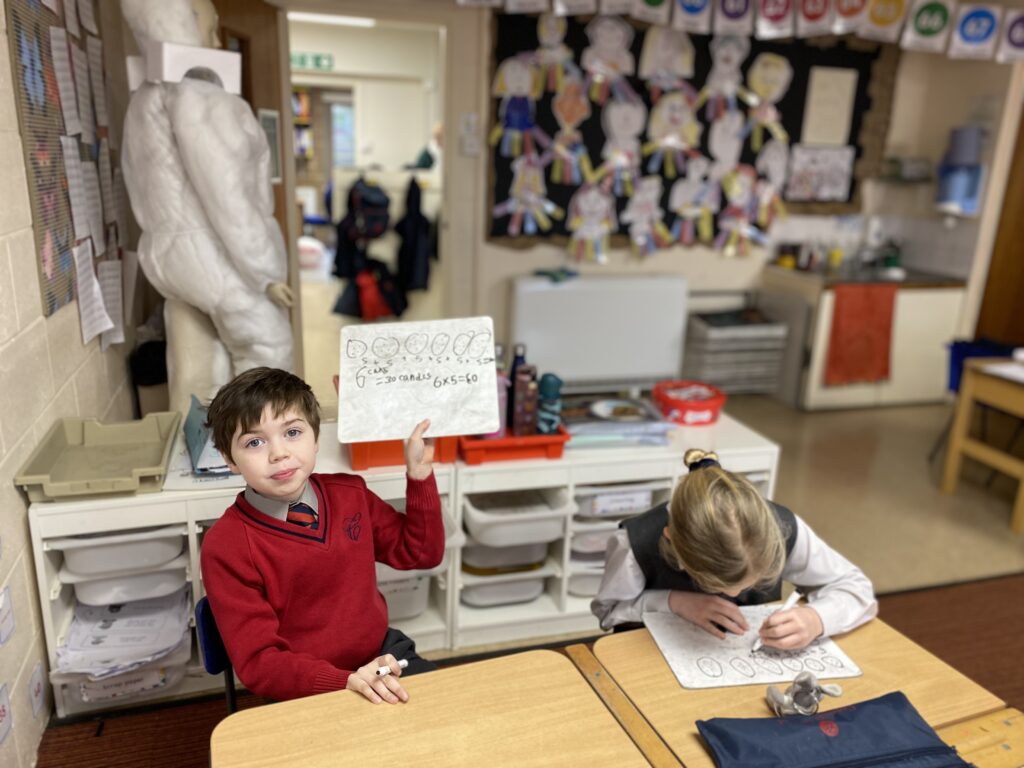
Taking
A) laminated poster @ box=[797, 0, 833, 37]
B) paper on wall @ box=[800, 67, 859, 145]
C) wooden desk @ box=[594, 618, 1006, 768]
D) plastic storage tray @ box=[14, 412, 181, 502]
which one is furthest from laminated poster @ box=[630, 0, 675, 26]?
wooden desk @ box=[594, 618, 1006, 768]

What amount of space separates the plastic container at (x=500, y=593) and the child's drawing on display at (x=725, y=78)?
2.98 m

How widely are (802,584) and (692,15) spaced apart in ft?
10.2

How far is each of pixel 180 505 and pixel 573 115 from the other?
2.98m

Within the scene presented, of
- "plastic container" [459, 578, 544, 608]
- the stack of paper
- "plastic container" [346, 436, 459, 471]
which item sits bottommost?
"plastic container" [459, 578, 544, 608]

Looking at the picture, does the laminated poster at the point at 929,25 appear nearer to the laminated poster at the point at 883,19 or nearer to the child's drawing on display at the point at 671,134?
the laminated poster at the point at 883,19

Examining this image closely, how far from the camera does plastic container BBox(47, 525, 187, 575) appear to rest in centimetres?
174

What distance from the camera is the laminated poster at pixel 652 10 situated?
3652mm

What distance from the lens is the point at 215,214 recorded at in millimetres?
1946

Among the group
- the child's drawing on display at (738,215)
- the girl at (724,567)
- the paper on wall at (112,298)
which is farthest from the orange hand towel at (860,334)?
the paper on wall at (112,298)

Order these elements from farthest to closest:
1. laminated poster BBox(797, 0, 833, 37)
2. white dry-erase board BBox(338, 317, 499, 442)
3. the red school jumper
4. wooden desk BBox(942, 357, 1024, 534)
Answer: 1. laminated poster BBox(797, 0, 833, 37)
2. wooden desk BBox(942, 357, 1024, 534)
3. white dry-erase board BBox(338, 317, 499, 442)
4. the red school jumper

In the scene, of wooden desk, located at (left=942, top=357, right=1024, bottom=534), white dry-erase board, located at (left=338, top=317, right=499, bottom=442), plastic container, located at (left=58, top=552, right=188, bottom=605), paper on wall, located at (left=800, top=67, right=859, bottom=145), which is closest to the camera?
white dry-erase board, located at (left=338, top=317, right=499, bottom=442)

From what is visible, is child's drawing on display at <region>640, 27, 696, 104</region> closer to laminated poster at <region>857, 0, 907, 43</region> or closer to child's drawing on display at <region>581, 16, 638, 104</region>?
Result: child's drawing on display at <region>581, 16, 638, 104</region>

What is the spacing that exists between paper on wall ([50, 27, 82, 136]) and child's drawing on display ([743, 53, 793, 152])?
11.2 ft

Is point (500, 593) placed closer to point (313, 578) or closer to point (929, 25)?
point (313, 578)
